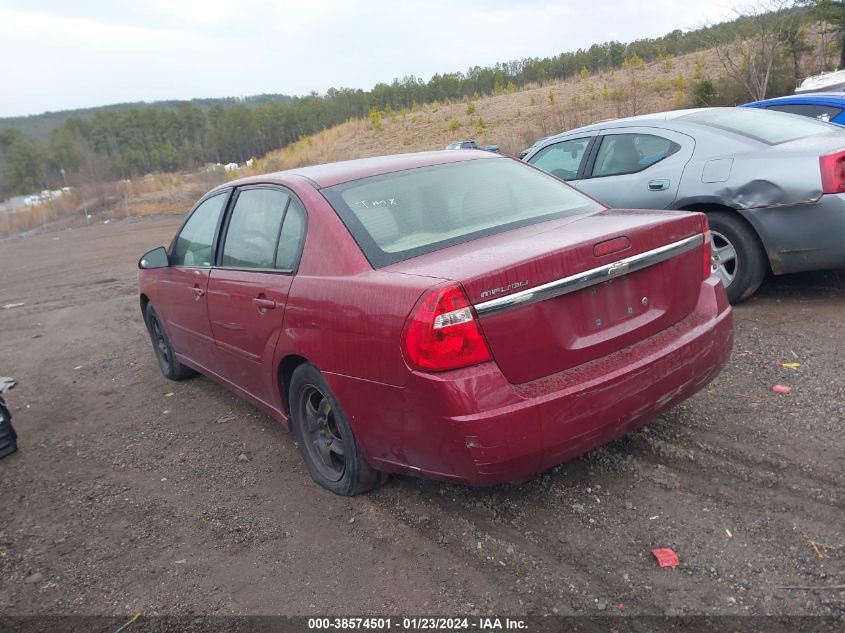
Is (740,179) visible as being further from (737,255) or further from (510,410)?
(510,410)

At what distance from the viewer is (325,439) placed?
3484 millimetres

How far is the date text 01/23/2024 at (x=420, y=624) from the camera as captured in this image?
237cm

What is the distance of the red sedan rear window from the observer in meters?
3.12

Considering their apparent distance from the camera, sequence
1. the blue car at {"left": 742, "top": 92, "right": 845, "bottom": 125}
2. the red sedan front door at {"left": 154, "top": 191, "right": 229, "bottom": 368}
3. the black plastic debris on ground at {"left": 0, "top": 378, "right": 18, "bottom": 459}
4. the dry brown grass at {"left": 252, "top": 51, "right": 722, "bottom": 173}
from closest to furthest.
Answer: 1. the red sedan front door at {"left": 154, "top": 191, "right": 229, "bottom": 368}
2. the black plastic debris on ground at {"left": 0, "top": 378, "right": 18, "bottom": 459}
3. the blue car at {"left": 742, "top": 92, "right": 845, "bottom": 125}
4. the dry brown grass at {"left": 252, "top": 51, "right": 722, "bottom": 173}

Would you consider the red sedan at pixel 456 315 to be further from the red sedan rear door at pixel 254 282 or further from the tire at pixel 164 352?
the tire at pixel 164 352

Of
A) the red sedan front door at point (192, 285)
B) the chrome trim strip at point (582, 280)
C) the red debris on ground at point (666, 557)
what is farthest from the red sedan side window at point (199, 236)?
the red debris on ground at point (666, 557)

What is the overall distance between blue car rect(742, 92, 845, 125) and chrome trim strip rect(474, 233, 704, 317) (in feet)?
18.1

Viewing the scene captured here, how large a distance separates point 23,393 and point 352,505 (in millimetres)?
4383

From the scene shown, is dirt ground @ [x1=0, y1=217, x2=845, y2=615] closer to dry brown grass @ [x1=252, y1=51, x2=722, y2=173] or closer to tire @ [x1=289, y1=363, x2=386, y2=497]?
tire @ [x1=289, y1=363, x2=386, y2=497]

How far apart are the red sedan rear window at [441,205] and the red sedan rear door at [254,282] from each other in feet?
1.21

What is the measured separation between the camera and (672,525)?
2805 mm

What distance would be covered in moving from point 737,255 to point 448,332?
3697mm

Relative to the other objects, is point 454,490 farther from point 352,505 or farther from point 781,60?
point 781,60

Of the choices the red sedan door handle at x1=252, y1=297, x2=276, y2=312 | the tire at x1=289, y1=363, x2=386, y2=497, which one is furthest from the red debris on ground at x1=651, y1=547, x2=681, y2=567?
the red sedan door handle at x1=252, y1=297, x2=276, y2=312
